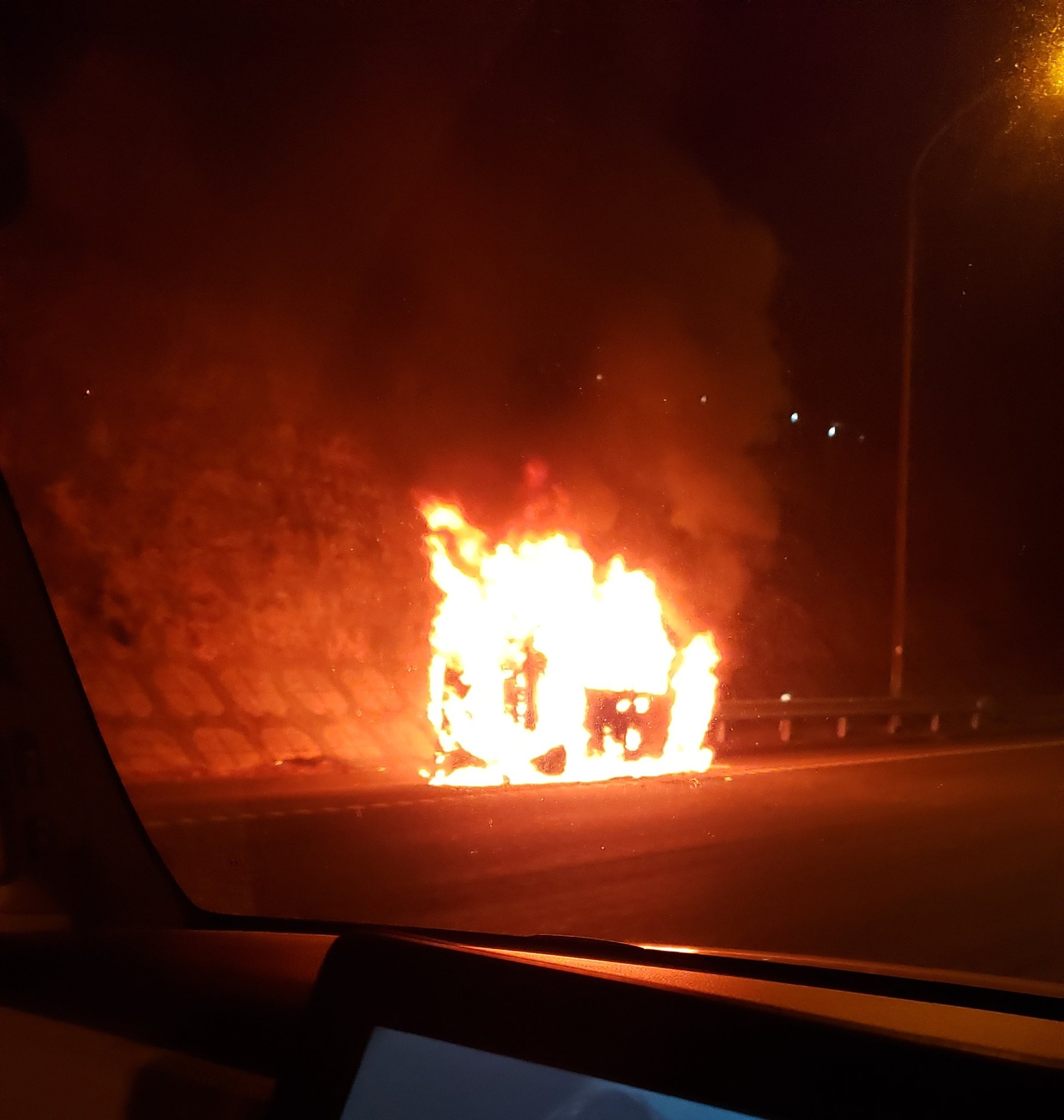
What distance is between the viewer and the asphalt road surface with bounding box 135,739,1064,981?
7.24 metres

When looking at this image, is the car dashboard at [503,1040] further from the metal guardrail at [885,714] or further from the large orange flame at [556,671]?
the metal guardrail at [885,714]

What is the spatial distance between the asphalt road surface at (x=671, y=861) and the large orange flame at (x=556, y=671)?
2.46 metres

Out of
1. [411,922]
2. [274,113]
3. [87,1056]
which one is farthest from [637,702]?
[87,1056]

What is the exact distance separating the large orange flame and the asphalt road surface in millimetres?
2457

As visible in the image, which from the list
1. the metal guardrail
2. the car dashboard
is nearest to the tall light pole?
the metal guardrail

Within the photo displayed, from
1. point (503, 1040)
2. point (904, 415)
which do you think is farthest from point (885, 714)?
point (503, 1040)

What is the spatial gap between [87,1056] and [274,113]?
22173 millimetres

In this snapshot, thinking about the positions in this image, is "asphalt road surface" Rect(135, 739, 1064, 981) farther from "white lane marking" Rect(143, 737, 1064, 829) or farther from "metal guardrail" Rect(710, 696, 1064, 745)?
"metal guardrail" Rect(710, 696, 1064, 745)

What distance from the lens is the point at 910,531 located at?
37812 millimetres

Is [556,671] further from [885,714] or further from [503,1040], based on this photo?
[503,1040]

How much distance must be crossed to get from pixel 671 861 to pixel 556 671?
8.61 m

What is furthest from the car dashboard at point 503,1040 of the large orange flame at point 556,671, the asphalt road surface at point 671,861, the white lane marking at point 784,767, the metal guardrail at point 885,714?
the metal guardrail at point 885,714

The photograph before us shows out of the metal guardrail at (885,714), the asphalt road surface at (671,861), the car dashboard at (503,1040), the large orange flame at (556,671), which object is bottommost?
the car dashboard at (503,1040)

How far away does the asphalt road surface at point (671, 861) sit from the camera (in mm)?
7238
